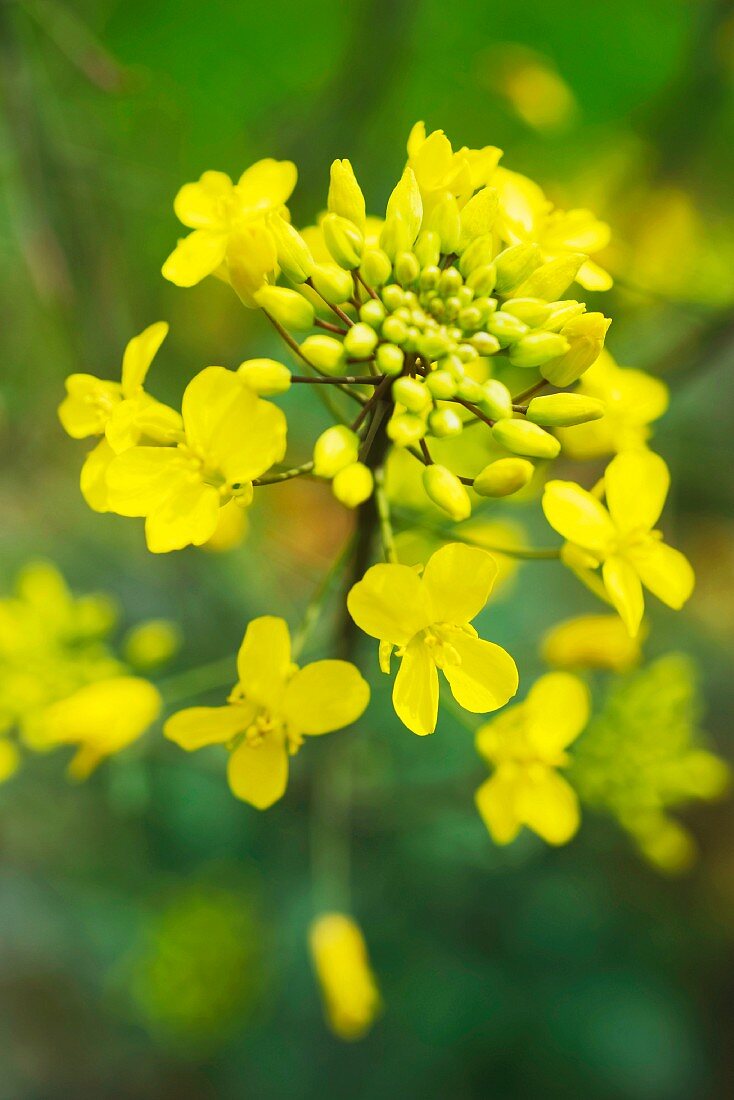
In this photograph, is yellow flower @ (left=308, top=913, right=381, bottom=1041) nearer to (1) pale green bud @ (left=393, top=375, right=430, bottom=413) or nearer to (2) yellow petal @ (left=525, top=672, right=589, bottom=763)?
(2) yellow petal @ (left=525, top=672, right=589, bottom=763)

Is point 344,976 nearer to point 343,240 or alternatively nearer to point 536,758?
point 536,758

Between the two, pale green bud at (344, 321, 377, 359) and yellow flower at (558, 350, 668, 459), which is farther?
yellow flower at (558, 350, 668, 459)

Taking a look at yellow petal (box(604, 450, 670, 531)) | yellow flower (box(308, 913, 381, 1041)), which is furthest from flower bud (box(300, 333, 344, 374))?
yellow flower (box(308, 913, 381, 1041))

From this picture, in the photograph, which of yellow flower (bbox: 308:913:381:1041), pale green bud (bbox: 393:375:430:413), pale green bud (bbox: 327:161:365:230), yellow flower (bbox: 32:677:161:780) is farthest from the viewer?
yellow flower (bbox: 308:913:381:1041)

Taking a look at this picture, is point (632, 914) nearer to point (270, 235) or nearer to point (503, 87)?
point (270, 235)

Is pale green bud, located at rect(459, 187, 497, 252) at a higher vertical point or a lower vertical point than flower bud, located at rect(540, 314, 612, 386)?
higher

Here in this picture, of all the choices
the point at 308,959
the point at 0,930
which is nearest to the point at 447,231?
the point at 308,959

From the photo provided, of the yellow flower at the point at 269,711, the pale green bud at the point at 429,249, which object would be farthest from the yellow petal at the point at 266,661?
the pale green bud at the point at 429,249
